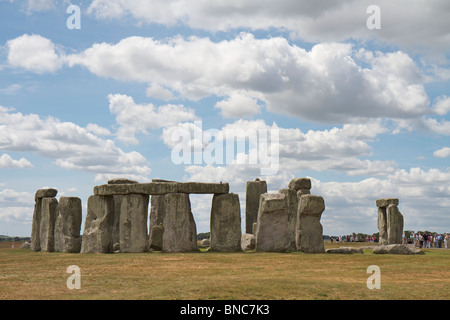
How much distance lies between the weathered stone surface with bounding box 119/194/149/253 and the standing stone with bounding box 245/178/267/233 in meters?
8.06

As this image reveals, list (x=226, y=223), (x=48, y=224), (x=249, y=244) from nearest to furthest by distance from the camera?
(x=226, y=223) → (x=249, y=244) → (x=48, y=224)

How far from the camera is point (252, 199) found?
2895cm

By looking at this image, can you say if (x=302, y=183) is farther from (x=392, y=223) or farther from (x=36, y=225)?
(x=36, y=225)

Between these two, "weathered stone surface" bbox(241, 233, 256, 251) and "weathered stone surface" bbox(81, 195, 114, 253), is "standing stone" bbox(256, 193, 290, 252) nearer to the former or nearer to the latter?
"weathered stone surface" bbox(241, 233, 256, 251)

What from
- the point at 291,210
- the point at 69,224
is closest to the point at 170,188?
the point at 69,224

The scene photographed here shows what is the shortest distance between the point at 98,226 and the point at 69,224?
6.24 ft

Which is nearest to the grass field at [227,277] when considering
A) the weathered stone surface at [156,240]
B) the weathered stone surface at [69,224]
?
the weathered stone surface at [69,224]

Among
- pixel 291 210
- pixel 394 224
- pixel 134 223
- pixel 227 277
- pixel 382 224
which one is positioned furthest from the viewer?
pixel 382 224

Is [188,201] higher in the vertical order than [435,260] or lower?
higher

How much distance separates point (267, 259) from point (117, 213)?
34.3ft

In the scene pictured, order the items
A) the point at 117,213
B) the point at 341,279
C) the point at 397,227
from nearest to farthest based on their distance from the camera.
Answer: the point at 341,279
the point at 117,213
the point at 397,227
